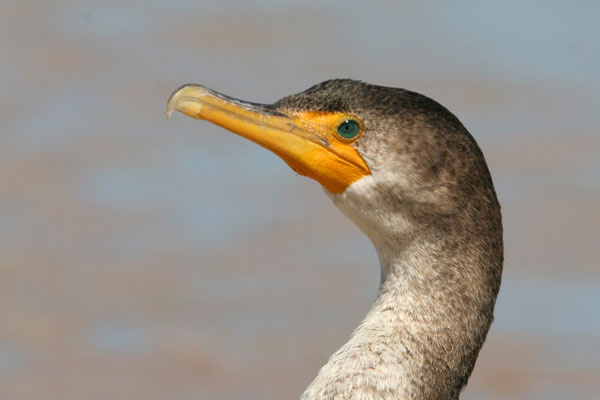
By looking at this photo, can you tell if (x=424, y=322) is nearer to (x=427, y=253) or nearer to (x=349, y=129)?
(x=427, y=253)

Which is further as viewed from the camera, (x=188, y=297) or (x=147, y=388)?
(x=188, y=297)

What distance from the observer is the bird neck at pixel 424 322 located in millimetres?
6105

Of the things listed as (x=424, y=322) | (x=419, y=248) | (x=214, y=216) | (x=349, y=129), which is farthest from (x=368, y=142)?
(x=214, y=216)

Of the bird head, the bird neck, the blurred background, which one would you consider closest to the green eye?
the bird head

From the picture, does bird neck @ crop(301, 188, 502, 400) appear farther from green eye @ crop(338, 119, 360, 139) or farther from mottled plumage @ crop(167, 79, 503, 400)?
green eye @ crop(338, 119, 360, 139)

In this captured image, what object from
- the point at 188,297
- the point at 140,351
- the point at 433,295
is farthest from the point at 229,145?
the point at 433,295

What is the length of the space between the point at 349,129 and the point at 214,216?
6334 mm

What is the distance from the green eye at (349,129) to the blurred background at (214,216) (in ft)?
14.5

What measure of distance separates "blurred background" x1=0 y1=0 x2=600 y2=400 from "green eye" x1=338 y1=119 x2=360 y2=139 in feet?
14.5

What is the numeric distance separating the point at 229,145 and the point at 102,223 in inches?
62.9

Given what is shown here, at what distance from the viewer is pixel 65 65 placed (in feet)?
48.3

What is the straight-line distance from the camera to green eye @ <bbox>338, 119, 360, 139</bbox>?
6.35 meters

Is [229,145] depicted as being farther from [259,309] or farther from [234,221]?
[259,309]

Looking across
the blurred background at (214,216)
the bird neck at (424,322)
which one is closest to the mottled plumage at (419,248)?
the bird neck at (424,322)
